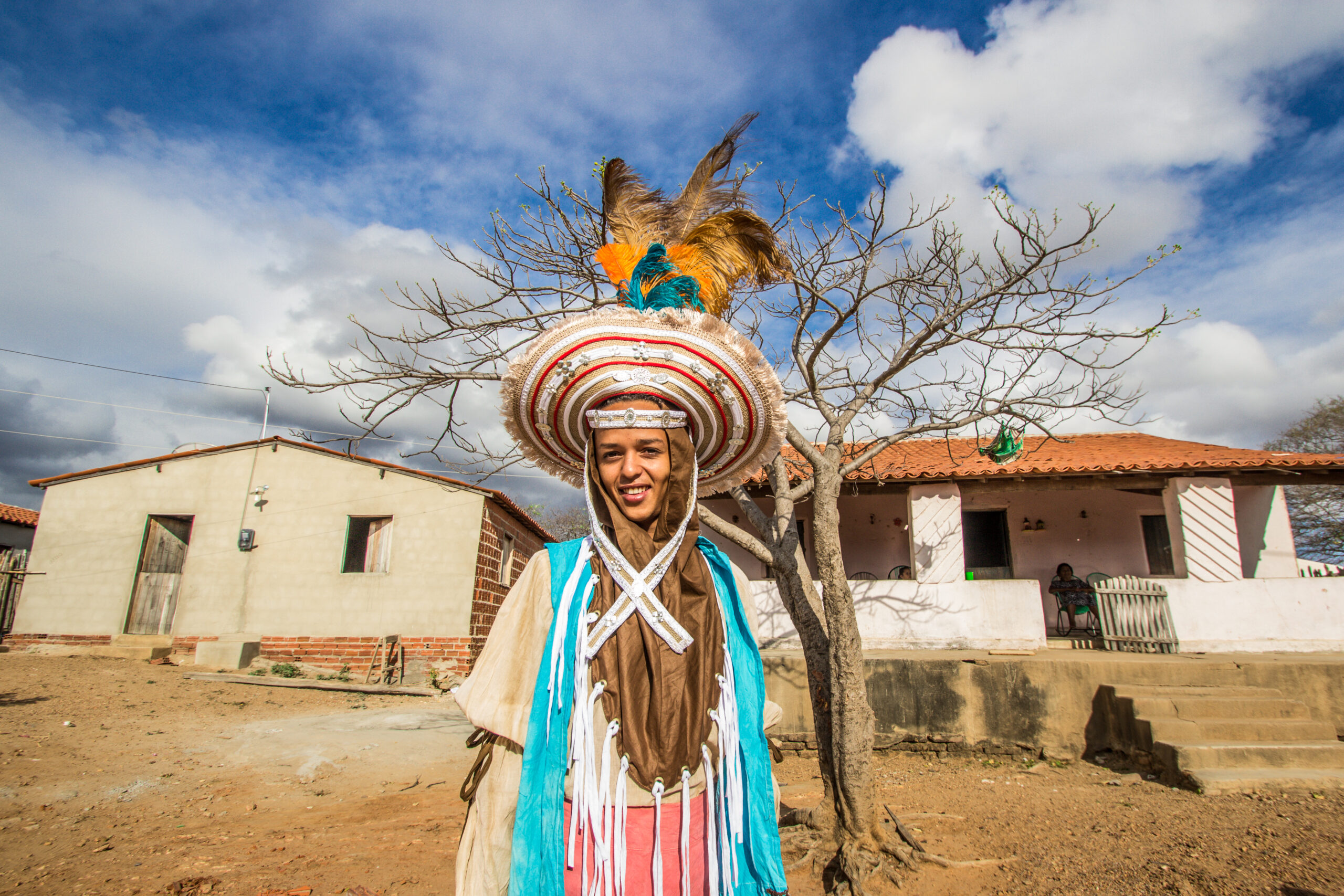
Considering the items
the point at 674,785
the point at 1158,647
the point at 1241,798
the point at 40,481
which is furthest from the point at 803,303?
the point at 40,481

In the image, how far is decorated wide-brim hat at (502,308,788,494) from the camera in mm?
1619

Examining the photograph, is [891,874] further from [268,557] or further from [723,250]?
[268,557]

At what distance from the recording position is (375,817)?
5207 mm

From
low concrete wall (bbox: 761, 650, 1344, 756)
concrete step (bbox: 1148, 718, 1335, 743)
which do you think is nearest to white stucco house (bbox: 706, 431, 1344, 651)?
low concrete wall (bbox: 761, 650, 1344, 756)

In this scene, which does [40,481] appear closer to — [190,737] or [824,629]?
[190,737]

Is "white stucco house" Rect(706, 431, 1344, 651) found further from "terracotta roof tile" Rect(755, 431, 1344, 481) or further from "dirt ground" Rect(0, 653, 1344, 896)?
"dirt ground" Rect(0, 653, 1344, 896)

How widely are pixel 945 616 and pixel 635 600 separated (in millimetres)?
8634

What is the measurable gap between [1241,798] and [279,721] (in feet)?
33.1

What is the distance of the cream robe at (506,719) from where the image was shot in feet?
4.33

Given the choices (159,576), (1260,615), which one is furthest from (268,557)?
(1260,615)


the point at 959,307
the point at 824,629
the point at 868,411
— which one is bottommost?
the point at 824,629

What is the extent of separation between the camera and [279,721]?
8094mm

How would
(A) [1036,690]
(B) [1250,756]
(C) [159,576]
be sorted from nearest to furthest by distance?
(B) [1250,756]
(A) [1036,690]
(C) [159,576]

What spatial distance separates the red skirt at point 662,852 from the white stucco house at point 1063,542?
20.6 feet
